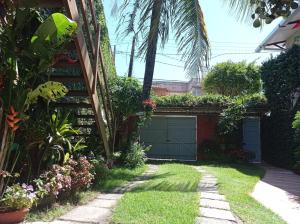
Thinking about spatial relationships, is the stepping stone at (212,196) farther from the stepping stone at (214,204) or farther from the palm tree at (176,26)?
the palm tree at (176,26)

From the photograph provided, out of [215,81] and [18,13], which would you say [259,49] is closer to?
[215,81]

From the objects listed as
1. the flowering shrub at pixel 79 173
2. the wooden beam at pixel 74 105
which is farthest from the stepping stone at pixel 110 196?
the wooden beam at pixel 74 105

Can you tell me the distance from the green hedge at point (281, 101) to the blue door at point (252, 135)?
3.52ft

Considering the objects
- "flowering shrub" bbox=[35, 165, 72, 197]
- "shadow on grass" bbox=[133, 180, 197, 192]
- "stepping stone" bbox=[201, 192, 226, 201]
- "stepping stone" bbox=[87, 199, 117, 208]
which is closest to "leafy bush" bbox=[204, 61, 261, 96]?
"shadow on grass" bbox=[133, 180, 197, 192]

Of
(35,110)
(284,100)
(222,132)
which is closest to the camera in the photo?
(35,110)

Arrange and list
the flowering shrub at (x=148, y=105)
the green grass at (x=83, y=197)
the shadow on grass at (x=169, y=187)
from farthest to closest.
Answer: the flowering shrub at (x=148, y=105) → the shadow on grass at (x=169, y=187) → the green grass at (x=83, y=197)

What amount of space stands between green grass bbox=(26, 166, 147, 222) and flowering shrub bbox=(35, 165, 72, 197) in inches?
9.2

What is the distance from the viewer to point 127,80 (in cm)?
1371

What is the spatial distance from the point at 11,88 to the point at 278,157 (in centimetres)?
1246

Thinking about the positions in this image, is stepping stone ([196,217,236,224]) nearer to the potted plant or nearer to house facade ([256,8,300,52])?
the potted plant

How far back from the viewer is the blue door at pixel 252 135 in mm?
18500

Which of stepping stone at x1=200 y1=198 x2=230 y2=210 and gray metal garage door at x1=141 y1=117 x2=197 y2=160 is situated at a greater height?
gray metal garage door at x1=141 y1=117 x2=197 y2=160

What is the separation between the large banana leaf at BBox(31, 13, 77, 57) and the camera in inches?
237

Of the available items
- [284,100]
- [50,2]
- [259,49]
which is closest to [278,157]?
[284,100]
